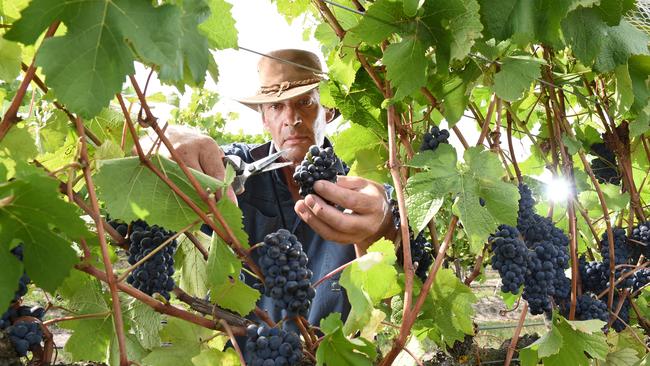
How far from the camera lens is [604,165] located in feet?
8.11

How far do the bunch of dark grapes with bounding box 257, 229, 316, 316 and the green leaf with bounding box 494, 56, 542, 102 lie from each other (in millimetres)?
615

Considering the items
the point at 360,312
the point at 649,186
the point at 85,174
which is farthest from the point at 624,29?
the point at 649,186

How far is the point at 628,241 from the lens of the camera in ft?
6.50

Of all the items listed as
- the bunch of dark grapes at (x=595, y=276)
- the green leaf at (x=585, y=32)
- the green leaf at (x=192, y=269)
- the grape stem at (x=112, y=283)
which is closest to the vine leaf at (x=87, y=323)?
the green leaf at (x=192, y=269)

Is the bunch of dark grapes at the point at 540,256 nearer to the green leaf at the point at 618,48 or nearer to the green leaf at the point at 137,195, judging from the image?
the green leaf at the point at 618,48

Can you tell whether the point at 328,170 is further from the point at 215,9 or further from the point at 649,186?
the point at 649,186

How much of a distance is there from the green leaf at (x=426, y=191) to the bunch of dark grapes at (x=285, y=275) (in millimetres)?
279

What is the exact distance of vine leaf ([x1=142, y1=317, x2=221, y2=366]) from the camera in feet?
4.38

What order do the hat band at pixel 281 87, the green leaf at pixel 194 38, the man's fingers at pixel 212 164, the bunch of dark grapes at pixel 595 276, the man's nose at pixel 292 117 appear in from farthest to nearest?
the man's nose at pixel 292 117, the hat band at pixel 281 87, the bunch of dark grapes at pixel 595 276, the man's fingers at pixel 212 164, the green leaf at pixel 194 38

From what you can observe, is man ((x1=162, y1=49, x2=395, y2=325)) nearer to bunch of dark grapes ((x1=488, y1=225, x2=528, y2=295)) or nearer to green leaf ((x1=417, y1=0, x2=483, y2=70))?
bunch of dark grapes ((x1=488, y1=225, x2=528, y2=295))

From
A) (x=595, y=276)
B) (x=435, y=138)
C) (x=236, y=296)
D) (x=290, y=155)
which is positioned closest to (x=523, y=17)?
(x=435, y=138)

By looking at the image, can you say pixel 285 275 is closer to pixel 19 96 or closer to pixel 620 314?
pixel 19 96

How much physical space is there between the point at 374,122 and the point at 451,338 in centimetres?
59

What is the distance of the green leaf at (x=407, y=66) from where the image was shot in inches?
53.9
